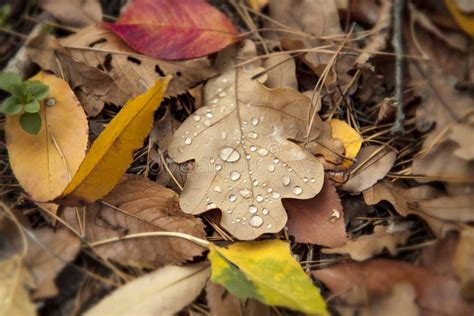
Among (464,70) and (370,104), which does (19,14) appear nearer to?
(370,104)

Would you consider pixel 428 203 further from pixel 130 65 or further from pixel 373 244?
pixel 130 65

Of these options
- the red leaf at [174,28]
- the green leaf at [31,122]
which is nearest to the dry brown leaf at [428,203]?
the red leaf at [174,28]

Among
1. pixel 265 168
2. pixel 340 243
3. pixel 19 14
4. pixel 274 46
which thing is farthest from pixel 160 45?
pixel 340 243

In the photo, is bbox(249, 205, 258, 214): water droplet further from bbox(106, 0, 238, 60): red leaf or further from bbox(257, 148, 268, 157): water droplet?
bbox(106, 0, 238, 60): red leaf

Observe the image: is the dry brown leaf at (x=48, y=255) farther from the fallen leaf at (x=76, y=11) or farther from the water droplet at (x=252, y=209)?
the fallen leaf at (x=76, y=11)

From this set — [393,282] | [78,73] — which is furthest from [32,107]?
[393,282]

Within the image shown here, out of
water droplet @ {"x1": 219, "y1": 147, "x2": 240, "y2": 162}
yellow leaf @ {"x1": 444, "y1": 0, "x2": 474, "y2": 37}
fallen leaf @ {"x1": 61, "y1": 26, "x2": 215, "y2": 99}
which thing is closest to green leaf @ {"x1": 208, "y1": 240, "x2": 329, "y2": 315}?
water droplet @ {"x1": 219, "y1": 147, "x2": 240, "y2": 162}
